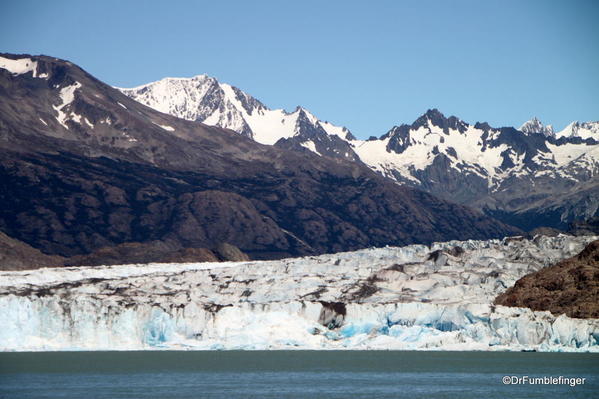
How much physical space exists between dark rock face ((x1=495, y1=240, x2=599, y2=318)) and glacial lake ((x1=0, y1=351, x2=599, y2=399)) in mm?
6999

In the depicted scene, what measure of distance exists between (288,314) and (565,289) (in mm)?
34404

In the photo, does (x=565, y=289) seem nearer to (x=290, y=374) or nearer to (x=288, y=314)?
(x=288, y=314)

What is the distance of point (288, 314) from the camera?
394ft

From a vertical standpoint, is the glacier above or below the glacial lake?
above

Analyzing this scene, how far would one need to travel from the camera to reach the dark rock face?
11700cm

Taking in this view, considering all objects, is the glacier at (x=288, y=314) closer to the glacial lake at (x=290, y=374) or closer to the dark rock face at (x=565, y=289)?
the glacial lake at (x=290, y=374)

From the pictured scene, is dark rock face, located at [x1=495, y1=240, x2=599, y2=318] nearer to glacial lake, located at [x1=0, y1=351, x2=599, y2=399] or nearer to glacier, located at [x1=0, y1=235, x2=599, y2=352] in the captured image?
glacier, located at [x1=0, y1=235, x2=599, y2=352]

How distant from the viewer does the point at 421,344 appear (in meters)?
114

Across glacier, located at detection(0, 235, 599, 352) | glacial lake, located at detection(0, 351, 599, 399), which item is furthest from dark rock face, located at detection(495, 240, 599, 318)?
glacial lake, located at detection(0, 351, 599, 399)

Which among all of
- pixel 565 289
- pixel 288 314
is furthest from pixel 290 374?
pixel 565 289

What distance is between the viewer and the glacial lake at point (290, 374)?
79688mm

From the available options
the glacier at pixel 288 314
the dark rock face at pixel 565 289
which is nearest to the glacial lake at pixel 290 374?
the glacier at pixel 288 314

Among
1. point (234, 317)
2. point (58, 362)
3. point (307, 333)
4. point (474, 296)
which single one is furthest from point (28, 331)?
point (474, 296)

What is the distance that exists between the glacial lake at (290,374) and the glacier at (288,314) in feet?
7.00
